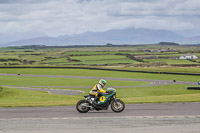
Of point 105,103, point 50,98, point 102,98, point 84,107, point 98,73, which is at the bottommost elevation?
point 50,98

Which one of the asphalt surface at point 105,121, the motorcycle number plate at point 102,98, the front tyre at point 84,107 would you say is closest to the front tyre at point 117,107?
the asphalt surface at point 105,121

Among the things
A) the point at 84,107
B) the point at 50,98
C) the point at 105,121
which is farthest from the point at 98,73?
the point at 105,121

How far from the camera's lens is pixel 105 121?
696 inches

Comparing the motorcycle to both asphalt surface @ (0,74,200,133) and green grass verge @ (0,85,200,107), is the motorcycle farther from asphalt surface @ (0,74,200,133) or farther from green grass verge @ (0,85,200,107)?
green grass verge @ (0,85,200,107)

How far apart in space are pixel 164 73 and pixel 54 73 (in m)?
32.2

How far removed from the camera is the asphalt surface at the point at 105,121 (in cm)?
1605

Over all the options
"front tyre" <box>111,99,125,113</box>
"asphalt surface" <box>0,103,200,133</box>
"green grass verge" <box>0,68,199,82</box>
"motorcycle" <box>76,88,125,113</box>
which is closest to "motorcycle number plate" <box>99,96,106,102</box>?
"motorcycle" <box>76,88,125,113</box>

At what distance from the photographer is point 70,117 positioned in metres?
19.2

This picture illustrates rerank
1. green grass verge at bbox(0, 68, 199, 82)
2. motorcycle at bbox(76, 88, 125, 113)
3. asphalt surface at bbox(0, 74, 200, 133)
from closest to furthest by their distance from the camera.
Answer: asphalt surface at bbox(0, 74, 200, 133) < motorcycle at bbox(76, 88, 125, 113) < green grass verge at bbox(0, 68, 199, 82)

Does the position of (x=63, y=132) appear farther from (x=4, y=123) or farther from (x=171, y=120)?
(x=171, y=120)

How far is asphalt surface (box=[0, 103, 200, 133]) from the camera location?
16.0m

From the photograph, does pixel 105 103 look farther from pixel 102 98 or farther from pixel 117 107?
pixel 117 107

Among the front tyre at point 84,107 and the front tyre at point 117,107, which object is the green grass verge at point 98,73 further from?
the front tyre at point 84,107

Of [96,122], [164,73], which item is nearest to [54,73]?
[164,73]
